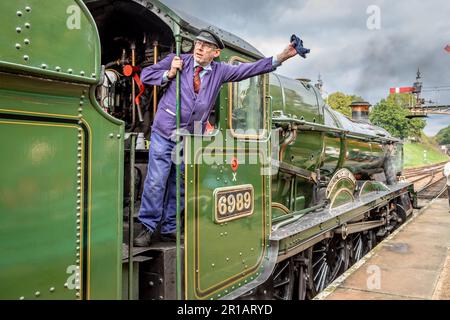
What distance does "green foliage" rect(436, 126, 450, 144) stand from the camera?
359ft

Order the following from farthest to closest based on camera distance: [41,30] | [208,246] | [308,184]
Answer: [308,184], [208,246], [41,30]

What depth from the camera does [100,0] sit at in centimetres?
313

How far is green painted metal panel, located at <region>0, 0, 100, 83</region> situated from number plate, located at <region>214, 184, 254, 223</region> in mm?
1356

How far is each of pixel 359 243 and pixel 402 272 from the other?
2375 mm

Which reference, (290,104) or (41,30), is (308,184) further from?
(41,30)

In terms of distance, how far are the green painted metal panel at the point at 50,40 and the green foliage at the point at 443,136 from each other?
121944 millimetres

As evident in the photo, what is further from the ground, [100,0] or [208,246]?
[100,0]

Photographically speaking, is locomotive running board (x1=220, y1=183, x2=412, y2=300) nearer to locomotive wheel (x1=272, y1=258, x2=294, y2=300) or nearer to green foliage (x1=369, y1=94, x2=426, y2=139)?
locomotive wheel (x1=272, y1=258, x2=294, y2=300)

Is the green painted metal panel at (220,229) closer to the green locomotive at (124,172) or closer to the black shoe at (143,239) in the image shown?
the green locomotive at (124,172)

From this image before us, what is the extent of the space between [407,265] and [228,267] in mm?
2839
